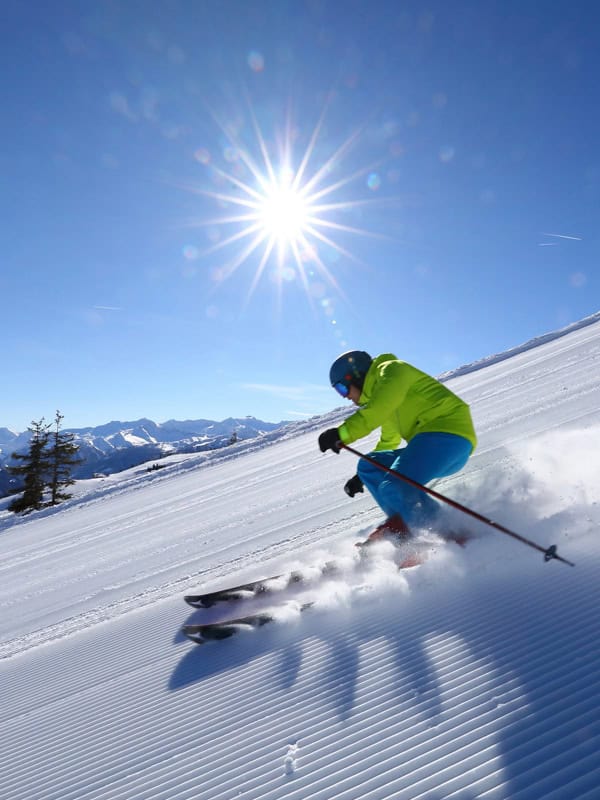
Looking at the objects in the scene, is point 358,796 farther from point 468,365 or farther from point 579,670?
point 468,365

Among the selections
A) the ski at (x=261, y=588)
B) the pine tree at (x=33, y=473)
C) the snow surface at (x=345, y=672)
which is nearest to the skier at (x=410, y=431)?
the snow surface at (x=345, y=672)

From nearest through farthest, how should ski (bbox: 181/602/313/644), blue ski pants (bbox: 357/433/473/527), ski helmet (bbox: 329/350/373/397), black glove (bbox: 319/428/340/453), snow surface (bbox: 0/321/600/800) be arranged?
snow surface (bbox: 0/321/600/800) < ski (bbox: 181/602/313/644) < blue ski pants (bbox: 357/433/473/527) < black glove (bbox: 319/428/340/453) < ski helmet (bbox: 329/350/373/397)

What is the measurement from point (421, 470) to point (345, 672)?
5.88ft

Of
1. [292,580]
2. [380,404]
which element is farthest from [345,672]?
[380,404]

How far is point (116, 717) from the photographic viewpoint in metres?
2.83

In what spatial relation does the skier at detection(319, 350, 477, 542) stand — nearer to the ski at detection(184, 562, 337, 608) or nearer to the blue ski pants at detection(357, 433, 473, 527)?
the blue ski pants at detection(357, 433, 473, 527)

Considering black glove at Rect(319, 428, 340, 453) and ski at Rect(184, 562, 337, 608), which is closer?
ski at Rect(184, 562, 337, 608)

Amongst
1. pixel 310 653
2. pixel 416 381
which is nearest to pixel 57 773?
pixel 310 653

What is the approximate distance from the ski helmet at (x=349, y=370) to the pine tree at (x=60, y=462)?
1143 inches

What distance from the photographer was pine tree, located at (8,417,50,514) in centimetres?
2709

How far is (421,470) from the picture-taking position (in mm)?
3869

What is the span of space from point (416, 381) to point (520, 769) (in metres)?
2.90

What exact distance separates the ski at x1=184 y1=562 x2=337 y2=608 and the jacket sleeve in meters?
1.13

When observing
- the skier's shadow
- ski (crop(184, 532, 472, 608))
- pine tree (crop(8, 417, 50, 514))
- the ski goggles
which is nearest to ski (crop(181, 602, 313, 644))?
the skier's shadow
